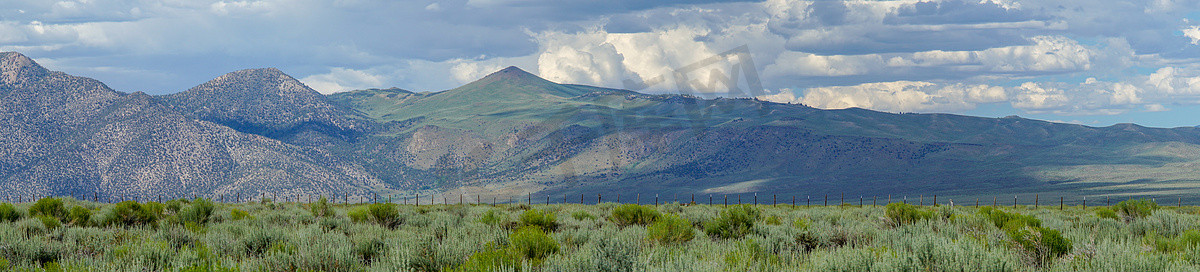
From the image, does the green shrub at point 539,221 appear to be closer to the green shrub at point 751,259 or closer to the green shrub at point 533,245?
the green shrub at point 751,259

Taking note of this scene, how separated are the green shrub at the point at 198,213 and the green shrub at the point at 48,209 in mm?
2911

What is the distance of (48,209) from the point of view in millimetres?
18312

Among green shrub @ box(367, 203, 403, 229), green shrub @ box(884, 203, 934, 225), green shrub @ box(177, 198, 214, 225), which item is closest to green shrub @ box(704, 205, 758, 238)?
green shrub @ box(884, 203, 934, 225)

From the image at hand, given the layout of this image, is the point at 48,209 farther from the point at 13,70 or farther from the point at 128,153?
the point at 13,70

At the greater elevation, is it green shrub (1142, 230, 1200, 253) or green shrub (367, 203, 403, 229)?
green shrub (1142, 230, 1200, 253)

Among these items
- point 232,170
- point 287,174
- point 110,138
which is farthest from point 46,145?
point 287,174

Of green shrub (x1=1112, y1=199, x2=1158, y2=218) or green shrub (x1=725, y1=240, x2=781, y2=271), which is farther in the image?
green shrub (x1=1112, y1=199, x2=1158, y2=218)

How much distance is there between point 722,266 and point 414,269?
356 cm

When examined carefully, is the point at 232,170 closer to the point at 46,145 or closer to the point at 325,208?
the point at 46,145

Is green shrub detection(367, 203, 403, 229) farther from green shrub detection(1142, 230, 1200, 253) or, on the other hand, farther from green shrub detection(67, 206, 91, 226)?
green shrub detection(1142, 230, 1200, 253)

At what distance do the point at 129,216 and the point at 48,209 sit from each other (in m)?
3.20

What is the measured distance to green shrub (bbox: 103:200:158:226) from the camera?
16406 millimetres

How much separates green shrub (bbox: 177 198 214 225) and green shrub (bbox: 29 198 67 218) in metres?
2.91

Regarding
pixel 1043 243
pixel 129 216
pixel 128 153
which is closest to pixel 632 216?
pixel 1043 243
